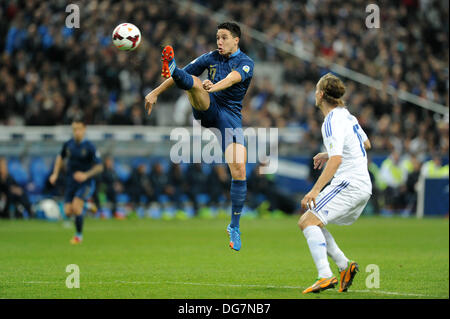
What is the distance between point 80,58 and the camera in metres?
25.9

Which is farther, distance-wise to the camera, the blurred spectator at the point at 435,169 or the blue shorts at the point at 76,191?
the blurred spectator at the point at 435,169

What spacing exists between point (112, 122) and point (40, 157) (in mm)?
2608

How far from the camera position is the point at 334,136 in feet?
29.4

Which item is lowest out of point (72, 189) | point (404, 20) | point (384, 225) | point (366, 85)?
point (384, 225)

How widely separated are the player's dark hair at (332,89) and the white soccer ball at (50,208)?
1574 cm

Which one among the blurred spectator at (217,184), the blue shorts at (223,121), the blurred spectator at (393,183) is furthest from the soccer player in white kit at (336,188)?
the blurred spectator at (393,183)

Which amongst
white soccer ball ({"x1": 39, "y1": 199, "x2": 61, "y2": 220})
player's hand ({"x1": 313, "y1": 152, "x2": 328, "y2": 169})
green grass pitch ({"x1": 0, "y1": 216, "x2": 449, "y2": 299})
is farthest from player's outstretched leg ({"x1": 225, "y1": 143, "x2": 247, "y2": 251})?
white soccer ball ({"x1": 39, "y1": 199, "x2": 61, "y2": 220})

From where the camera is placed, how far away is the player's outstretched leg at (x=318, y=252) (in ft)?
29.7

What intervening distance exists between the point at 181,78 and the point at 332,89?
6.60ft

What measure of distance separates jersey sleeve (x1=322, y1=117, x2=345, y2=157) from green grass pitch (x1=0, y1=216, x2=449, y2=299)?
165 centimetres

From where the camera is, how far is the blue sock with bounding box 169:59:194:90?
10047 mm

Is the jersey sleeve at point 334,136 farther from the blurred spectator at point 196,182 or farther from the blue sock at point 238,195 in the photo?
the blurred spectator at point 196,182
